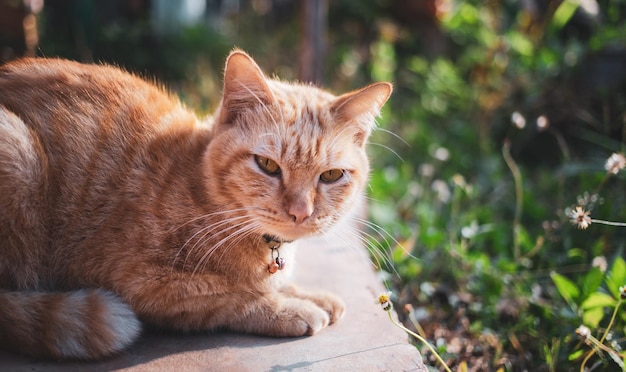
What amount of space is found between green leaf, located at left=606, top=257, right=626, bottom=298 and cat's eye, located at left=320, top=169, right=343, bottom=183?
1333 mm

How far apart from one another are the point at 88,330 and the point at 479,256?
218 cm

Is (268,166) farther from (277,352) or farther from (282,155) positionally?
(277,352)

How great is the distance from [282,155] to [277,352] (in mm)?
732

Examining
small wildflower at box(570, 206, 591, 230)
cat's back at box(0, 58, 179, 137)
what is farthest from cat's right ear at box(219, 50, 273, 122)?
small wildflower at box(570, 206, 591, 230)

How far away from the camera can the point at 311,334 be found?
7.21ft

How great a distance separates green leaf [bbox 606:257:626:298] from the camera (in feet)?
8.09

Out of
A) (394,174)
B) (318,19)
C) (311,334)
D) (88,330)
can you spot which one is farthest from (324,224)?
(318,19)

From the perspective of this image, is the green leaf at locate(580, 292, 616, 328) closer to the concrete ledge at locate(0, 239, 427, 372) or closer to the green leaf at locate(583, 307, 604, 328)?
the green leaf at locate(583, 307, 604, 328)

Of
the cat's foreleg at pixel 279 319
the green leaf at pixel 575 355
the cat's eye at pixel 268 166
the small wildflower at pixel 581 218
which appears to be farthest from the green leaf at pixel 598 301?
the cat's eye at pixel 268 166

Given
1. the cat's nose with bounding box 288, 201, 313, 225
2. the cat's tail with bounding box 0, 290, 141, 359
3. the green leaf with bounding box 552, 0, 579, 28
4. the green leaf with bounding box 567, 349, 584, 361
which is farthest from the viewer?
the green leaf with bounding box 552, 0, 579, 28

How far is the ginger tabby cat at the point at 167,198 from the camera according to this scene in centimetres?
204

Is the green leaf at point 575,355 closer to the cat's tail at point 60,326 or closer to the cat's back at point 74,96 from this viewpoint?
the cat's tail at point 60,326

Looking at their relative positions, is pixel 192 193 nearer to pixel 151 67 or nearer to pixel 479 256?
pixel 479 256

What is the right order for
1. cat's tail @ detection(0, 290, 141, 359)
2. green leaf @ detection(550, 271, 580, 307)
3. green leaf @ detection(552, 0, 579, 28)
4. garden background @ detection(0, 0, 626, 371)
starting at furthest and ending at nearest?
green leaf @ detection(552, 0, 579, 28)
garden background @ detection(0, 0, 626, 371)
green leaf @ detection(550, 271, 580, 307)
cat's tail @ detection(0, 290, 141, 359)
